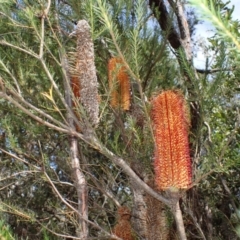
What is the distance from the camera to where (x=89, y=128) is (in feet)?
6.33

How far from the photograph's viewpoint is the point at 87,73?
196cm

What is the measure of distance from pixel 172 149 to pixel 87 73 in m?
0.48

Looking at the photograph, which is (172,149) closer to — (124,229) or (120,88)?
(120,88)

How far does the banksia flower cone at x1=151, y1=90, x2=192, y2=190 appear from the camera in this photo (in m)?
1.79

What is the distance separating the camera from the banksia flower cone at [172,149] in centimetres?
179

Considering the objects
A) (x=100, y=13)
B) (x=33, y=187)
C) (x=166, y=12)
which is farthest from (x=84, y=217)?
(x=33, y=187)

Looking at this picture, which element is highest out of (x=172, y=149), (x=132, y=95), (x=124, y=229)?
(x=132, y=95)

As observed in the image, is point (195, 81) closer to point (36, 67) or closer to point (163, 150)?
point (163, 150)

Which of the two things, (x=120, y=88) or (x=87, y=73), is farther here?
(x=120, y=88)

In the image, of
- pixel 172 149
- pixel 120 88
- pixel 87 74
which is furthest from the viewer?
pixel 120 88

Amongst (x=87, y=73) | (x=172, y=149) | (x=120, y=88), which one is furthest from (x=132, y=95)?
(x=172, y=149)

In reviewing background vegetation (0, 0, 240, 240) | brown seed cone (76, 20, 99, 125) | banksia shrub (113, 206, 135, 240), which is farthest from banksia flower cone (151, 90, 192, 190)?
banksia shrub (113, 206, 135, 240)

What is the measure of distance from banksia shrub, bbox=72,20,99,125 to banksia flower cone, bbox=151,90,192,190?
0.92ft

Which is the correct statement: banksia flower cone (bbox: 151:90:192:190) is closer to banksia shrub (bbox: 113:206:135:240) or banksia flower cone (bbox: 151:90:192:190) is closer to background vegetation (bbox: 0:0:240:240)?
background vegetation (bbox: 0:0:240:240)
